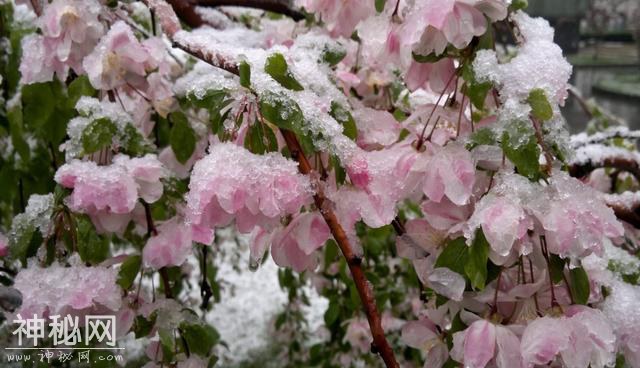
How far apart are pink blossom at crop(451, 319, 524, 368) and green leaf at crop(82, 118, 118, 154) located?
1.62 ft

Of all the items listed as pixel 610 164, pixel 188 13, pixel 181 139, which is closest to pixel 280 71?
pixel 181 139

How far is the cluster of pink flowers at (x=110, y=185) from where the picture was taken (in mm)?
712

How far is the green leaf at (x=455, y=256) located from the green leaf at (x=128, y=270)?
1.31ft

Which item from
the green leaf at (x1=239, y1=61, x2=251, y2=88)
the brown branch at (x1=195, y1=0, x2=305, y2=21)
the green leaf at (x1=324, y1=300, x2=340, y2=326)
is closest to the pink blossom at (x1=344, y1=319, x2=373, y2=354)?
the green leaf at (x1=324, y1=300, x2=340, y2=326)

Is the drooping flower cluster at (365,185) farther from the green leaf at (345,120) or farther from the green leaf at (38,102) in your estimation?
the green leaf at (38,102)

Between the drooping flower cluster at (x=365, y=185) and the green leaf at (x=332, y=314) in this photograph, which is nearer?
the drooping flower cluster at (x=365, y=185)

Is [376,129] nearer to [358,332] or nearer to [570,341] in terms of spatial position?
[570,341]

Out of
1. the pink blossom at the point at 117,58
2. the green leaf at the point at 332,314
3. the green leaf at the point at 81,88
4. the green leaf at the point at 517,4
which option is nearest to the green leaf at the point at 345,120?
the green leaf at the point at 517,4

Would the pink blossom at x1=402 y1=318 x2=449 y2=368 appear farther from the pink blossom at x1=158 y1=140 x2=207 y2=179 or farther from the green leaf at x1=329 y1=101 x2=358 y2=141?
the pink blossom at x1=158 y1=140 x2=207 y2=179

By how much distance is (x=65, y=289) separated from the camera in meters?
0.71

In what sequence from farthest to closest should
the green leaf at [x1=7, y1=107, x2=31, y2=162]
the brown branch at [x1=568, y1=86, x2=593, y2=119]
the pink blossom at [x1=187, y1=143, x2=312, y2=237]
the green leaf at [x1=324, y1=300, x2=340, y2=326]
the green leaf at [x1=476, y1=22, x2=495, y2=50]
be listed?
the brown branch at [x1=568, y1=86, x2=593, y2=119] → the green leaf at [x1=324, y1=300, x2=340, y2=326] → the green leaf at [x1=7, y1=107, x2=31, y2=162] → the green leaf at [x1=476, y1=22, x2=495, y2=50] → the pink blossom at [x1=187, y1=143, x2=312, y2=237]

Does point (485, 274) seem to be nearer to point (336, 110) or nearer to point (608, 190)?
point (336, 110)

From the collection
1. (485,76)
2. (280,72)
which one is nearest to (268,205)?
(280,72)

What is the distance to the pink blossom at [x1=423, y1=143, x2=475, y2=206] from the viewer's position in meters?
0.60
